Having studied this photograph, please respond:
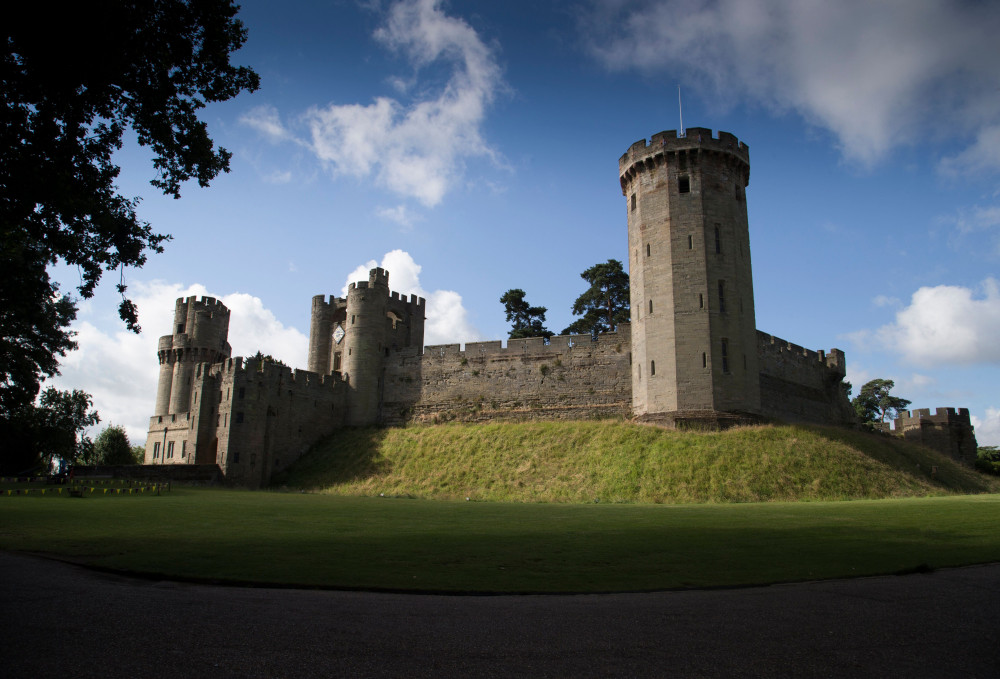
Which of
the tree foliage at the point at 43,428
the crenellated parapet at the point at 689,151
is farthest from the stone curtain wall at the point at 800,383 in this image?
the tree foliage at the point at 43,428

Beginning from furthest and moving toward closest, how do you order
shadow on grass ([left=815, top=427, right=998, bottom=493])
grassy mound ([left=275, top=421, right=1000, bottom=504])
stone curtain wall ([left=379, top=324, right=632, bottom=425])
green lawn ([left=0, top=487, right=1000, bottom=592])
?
stone curtain wall ([left=379, top=324, right=632, bottom=425]) → shadow on grass ([left=815, top=427, right=998, bottom=493]) → grassy mound ([left=275, top=421, right=1000, bottom=504]) → green lawn ([left=0, top=487, right=1000, bottom=592])

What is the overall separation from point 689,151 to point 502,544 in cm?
2857

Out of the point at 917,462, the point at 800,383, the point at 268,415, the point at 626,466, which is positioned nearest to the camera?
the point at 626,466

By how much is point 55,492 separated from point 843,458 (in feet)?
106

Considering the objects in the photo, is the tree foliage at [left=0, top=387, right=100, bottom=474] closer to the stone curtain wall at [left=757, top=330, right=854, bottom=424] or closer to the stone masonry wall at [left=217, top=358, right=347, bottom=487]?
the stone masonry wall at [left=217, top=358, right=347, bottom=487]

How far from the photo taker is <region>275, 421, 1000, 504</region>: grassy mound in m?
28.4

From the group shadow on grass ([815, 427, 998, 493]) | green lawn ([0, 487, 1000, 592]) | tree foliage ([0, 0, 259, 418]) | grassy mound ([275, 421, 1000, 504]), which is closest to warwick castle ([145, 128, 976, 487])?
grassy mound ([275, 421, 1000, 504])

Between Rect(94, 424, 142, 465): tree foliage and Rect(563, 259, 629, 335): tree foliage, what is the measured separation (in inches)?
1592

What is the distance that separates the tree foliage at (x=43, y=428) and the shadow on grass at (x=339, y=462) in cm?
1266

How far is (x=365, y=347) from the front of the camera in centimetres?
4575

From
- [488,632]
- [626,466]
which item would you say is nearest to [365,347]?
[626,466]

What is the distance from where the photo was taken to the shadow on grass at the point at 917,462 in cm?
3259

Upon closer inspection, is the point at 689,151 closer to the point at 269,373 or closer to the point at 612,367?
the point at 612,367

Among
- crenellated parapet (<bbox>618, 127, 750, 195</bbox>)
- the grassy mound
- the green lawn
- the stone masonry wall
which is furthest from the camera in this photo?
the stone masonry wall
